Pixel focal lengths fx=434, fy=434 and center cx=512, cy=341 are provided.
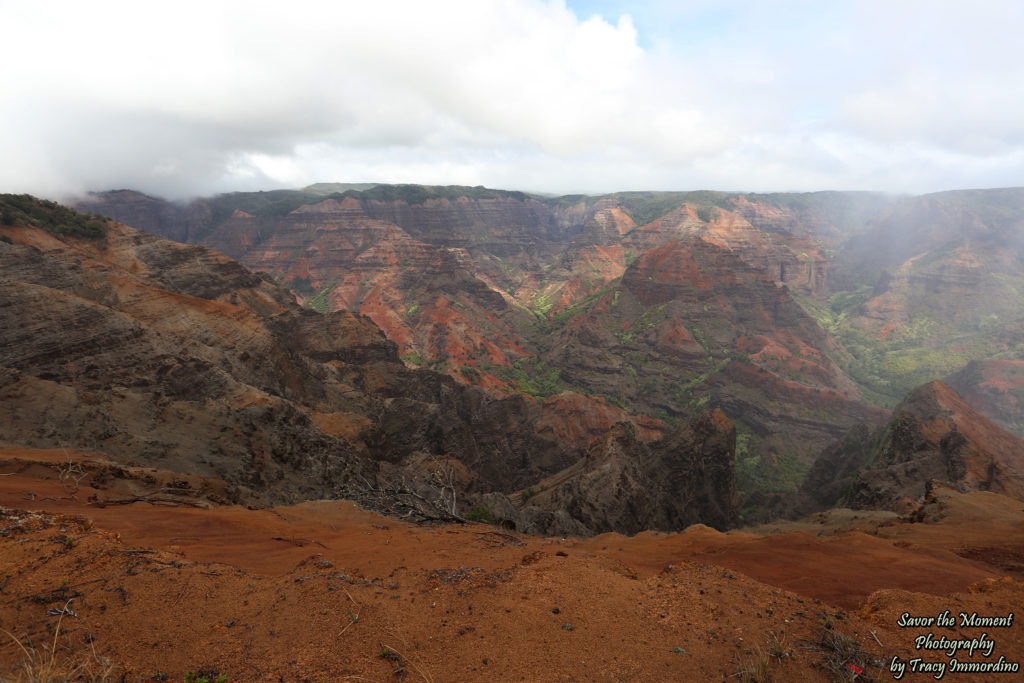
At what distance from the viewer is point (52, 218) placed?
4266 centimetres

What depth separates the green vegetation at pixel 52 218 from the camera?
39562 mm

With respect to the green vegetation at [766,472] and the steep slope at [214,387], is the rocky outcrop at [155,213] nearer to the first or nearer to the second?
the steep slope at [214,387]

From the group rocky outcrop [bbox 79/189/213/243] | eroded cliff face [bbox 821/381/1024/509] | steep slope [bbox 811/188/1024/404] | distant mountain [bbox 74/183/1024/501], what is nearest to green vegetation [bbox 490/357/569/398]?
distant mountain [bbox 74/183/1024/501]

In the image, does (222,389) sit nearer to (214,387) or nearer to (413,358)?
(214,387)

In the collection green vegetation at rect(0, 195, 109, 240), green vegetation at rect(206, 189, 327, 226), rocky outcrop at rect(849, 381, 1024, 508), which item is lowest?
rocky outcrop at rect(849, 381, 1024, 508)

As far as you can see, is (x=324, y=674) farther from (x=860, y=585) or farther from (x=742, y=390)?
(x=742, y=390)

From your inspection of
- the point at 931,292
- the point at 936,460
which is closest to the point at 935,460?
the point at 936,460

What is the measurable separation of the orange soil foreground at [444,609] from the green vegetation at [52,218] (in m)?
42.9

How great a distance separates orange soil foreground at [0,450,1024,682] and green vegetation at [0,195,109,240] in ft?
141

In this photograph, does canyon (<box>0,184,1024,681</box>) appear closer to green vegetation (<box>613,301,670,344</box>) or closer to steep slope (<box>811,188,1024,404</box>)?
green vegetation (<box>613,301,670,344</box>)

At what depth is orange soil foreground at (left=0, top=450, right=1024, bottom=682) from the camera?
237 inches

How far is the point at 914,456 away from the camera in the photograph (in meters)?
34.2

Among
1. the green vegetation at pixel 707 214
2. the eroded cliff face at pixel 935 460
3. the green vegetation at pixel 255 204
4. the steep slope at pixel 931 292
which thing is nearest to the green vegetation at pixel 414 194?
the green vegetation at pixel 255 204

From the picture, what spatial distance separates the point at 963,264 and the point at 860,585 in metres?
156
